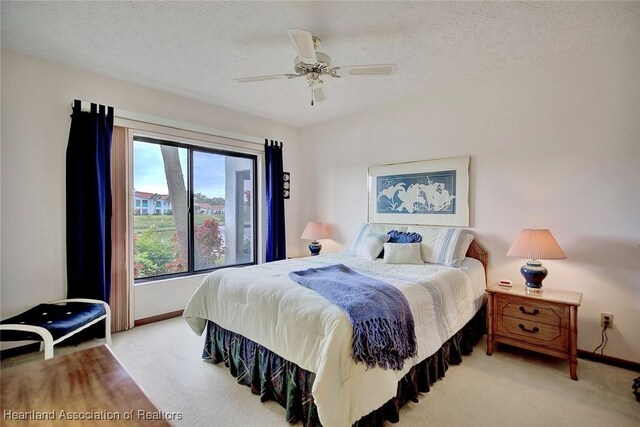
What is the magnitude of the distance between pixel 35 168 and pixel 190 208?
1470mm

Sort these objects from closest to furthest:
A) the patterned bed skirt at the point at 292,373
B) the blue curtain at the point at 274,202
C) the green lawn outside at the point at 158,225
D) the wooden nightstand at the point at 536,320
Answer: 1. the patterned bed skirt at the point at 292,373
2. the wooden nightstand at the point at 536,320
3. the green lawn outside at the point at 158,225
4. the blue curtain at the point at 274,202

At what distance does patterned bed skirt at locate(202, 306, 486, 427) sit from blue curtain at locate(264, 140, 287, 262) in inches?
78.2

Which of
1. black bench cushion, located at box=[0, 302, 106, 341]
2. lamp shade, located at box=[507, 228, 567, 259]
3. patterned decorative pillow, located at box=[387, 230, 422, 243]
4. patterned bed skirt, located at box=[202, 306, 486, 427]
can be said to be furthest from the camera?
patterned decorative pillow, located at box=[387, 230, 422, 243]

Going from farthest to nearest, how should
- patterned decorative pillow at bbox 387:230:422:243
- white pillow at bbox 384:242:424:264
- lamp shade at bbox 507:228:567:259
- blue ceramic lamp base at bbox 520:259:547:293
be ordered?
patterned decorative pillow at bbox 387:230:422:243 < white pillow at bbox 384:242:424:264 < blue ceramic lamp base at bbox 520:259:547:293 < lamp shade at bbox 507:228:567:259

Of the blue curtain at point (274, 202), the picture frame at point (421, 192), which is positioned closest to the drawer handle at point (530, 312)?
the picture frame at point (421, 192)

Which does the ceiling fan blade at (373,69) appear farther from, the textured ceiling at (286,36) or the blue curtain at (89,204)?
the blue curtain at (89,204)

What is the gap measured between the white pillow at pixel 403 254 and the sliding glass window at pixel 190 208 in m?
2.25

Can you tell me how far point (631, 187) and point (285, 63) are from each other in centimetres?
308

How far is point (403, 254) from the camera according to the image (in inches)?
118

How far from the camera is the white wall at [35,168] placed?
8.24 ft

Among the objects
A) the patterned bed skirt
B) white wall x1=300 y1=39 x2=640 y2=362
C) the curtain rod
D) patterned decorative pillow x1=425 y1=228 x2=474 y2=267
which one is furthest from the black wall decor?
the patterned bed skirt

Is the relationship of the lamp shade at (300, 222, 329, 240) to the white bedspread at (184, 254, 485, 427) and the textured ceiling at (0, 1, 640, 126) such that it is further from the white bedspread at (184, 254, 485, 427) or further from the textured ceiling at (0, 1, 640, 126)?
the textured ceiling at (0, 1, 640, 126)

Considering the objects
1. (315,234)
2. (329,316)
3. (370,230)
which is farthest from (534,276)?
(315,234)

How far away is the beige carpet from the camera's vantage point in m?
1.77
